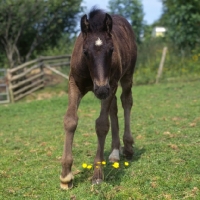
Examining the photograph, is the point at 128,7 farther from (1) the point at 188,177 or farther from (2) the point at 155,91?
(1) the point at 188,177

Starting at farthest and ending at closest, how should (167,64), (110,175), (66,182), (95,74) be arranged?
(167,64)
(110,175)
(66,182)
(95,74)

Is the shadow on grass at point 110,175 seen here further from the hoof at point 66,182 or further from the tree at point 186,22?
the tree at point 186,22

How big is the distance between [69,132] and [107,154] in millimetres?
1646

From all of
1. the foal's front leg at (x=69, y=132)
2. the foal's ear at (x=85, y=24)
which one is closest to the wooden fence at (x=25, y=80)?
the foal's front leg at (x=69, y=132)

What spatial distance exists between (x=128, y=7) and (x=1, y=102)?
24.1m

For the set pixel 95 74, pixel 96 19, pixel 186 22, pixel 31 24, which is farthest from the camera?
pixel 186 22

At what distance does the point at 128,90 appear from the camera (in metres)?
5.88

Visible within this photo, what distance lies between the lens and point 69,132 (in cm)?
418

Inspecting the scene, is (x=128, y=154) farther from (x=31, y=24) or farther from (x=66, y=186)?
(x=31, y=24)

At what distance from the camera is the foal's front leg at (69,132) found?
4035 millimetres

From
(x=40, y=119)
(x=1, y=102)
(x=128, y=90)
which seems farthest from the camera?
(x=1, y=102)

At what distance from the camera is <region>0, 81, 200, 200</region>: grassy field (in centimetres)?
390

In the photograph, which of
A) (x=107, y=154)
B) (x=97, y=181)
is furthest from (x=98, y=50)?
(x=107, y=154)

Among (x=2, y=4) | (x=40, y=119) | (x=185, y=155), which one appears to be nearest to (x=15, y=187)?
(x=185, y=155)
